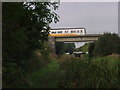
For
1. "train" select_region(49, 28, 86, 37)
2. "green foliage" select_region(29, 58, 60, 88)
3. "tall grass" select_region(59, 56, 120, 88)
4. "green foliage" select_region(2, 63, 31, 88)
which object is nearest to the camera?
"tall grass" select_region(59, 56, 120, 88)

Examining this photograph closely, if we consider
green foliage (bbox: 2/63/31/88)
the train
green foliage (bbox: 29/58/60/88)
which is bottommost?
green foliage (bbox: 29/58/60/88)

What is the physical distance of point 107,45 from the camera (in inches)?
1500

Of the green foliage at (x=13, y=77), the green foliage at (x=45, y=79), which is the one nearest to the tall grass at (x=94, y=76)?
the green foliage at (x=13, y=77)

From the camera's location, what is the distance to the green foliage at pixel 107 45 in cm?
3612

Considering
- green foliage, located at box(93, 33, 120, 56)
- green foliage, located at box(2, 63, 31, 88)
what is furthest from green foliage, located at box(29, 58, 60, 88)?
green foliage, located at box(93, 33, 120, 56)

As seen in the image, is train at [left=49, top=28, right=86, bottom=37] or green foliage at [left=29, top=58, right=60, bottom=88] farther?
train at [left=49, top=28, right=86, bottom=37]

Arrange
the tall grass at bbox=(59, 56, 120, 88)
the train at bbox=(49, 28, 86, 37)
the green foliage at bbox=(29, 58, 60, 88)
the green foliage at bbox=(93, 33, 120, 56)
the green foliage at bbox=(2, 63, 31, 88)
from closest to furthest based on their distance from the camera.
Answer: the tall grass at bbox=(59, 56, 120, 88) < the green foliage at bbox=(2, 63, 31, 88) < the green foliage at bbox=(29, 58, 60, 88) < the green foliage at bbox=(93, 33, 120, 56) < the train at bbox=(49, 28, 86, 37)

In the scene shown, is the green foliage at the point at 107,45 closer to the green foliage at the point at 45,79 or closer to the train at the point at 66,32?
the green foliage at the point at 45,79

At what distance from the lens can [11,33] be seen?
12562 millimetres

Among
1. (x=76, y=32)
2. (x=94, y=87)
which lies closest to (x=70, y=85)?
(x=94, y=87)

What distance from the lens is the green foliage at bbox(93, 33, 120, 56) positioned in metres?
36.1

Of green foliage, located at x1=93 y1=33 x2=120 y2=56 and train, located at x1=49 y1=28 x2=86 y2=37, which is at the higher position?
train, located at x1=49 y1=28 x2=86 y2=37

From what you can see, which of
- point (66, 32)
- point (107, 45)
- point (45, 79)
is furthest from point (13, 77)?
point (66, 32)

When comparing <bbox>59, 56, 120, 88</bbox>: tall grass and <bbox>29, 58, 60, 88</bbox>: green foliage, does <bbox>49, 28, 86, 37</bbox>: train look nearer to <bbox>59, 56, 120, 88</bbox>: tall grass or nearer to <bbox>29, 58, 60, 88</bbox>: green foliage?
<bbox>29, 58, 60, 88</bbox>: green foliage
